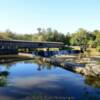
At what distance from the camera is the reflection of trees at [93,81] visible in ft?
89.6

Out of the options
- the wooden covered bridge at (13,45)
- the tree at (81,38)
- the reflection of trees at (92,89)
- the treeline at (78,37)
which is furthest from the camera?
the tree at (81,38)

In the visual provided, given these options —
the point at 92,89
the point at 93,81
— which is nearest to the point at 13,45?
the point at 93,81

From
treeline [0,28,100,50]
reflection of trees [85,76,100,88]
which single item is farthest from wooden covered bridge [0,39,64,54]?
reflection of trees [85,76,100,88]

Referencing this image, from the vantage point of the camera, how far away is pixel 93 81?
29.0 metres

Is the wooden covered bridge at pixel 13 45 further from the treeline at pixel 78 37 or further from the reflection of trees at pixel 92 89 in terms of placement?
the reflection of trees at pixel 92 89

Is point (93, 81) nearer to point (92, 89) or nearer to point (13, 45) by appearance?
point (92, 89)

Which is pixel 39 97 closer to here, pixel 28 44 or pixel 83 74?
pixel 83 74

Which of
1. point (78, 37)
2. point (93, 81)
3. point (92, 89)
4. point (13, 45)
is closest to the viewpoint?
point (92, 89)

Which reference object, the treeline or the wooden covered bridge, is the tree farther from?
the wooden covered bridge

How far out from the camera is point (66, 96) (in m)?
21.4

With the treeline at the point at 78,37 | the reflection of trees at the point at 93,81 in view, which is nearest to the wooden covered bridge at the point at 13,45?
the treeline at the point at 78,37

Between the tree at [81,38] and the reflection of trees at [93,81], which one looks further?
the tree at [81,38]

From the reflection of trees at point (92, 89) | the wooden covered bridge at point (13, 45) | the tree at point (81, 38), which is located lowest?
the reflection of trees at point (92, 89)

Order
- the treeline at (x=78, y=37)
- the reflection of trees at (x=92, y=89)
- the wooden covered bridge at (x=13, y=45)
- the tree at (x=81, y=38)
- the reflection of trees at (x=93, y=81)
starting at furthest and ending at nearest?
the tree at (x=81, y=38), the treeline at (x=78, y=37), the wooden covered bridge at (x=13, y=45), the reflection of trees at (x=93, y=81), the reflection of trees at (x=92, y=89)
